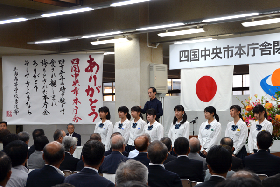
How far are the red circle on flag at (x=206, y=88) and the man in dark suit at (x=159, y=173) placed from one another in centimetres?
457

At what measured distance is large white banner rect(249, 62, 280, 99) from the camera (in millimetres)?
6488

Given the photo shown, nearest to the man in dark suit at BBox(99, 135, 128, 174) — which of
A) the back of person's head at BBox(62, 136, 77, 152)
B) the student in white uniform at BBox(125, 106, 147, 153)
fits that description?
the back of person's head at BBox(62, 136, 77, 152)

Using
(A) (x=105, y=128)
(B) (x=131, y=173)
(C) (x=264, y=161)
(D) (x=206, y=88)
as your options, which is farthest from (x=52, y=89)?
(B) (x=131, y=173)

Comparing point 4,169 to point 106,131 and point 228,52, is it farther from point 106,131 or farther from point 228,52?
point 228,52

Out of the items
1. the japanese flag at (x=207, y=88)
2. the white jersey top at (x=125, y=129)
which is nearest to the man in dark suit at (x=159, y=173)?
the white jersey top at (x=125, y=129)

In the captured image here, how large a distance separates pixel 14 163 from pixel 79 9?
8.73 feet

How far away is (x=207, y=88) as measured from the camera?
7.29 metres

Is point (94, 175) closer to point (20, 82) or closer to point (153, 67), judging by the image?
point (153, 67)

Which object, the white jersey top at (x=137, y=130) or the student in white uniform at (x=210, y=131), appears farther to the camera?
the white jersey top at (x=137, y=130)

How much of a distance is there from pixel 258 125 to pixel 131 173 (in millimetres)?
4127

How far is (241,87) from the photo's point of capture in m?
12.6

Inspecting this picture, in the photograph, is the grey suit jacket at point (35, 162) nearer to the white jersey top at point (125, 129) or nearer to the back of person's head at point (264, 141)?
the back of person's head at point (264, 141)

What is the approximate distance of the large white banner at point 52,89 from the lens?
865 centimetres

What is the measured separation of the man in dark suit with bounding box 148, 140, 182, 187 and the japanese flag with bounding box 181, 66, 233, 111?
450 centimetres
